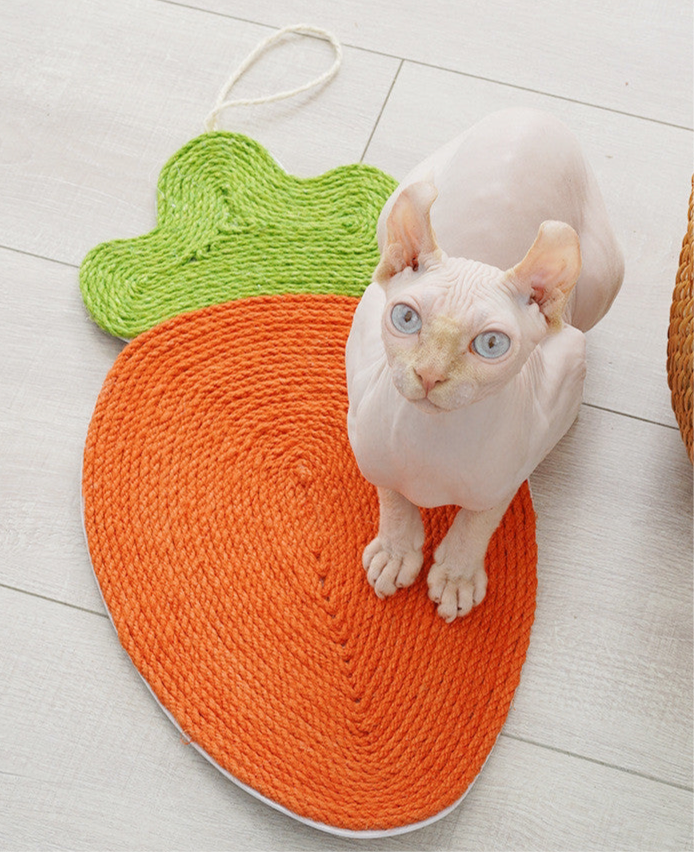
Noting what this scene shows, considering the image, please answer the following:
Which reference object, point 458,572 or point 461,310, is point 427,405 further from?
point 458,572

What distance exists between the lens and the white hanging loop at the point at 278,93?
133 centimetres

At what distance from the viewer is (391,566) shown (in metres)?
A: 1.04

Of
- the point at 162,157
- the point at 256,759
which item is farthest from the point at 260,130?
the point at 256,759

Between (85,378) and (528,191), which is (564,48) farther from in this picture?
(85,378)

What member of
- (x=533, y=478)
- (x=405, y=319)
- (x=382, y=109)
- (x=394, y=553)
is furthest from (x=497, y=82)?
(x=405, y=319)

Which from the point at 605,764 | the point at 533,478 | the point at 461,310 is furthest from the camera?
the point at 533,478

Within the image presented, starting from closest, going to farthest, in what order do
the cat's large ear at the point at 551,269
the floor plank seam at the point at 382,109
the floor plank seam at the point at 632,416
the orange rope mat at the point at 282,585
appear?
the cat's large ear at the point at 551,269
the orange rope mat at the point at 282,585
the floor plank seam at the point at 632,416
the floor plank seam at the point at 382,109

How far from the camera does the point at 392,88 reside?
138 cm

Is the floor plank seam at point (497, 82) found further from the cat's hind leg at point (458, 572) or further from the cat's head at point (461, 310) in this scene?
the cat's head at point (461, 310)

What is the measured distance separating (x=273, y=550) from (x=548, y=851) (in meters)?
0.39

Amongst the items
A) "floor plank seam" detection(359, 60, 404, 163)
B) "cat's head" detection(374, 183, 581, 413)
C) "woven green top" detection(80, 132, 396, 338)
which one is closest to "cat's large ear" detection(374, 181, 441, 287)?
"cat's head" detection(374, 183, 581, 413)

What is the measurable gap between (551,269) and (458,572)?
430mm

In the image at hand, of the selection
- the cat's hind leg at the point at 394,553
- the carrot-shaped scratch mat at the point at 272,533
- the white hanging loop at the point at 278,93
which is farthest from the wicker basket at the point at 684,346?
the white hanging loop at the point at 278,93

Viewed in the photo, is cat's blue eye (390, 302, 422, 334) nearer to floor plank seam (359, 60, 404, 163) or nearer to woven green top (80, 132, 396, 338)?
woven green top (80, 132, 396, 338)
